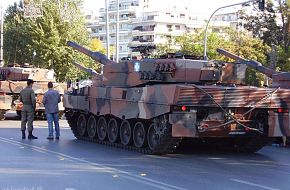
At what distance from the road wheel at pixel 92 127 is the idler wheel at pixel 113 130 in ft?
3.19

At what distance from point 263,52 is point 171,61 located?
37.6m

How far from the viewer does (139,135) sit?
13602 millimetres

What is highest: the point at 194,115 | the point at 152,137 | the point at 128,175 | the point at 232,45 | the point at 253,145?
the point at 232,45

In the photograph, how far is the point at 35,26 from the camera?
39.4m

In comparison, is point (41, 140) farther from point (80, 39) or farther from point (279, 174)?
point (80, 39)

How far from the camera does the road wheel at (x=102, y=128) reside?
15.3 m

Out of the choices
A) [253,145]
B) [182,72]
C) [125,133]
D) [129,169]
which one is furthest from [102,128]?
[129,169]

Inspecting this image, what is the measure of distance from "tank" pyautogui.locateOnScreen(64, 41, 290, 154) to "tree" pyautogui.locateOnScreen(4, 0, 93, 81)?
23588 mm

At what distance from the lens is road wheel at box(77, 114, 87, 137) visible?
16552 millimetres

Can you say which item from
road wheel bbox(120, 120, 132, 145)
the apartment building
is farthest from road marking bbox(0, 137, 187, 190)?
the apartment building

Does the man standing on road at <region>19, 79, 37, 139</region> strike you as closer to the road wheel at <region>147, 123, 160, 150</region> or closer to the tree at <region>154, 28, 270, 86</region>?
the road wheel at <region>147, 123, 160, 150</region>

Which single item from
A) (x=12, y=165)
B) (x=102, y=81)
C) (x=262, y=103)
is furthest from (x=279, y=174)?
(x=102, y=81)

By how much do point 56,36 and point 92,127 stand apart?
2374cm

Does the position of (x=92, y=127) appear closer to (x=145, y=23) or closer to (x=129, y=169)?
(x=129, y=169)
